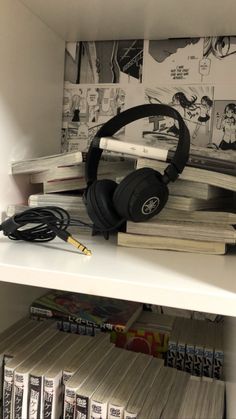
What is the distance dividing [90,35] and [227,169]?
46 centimetres

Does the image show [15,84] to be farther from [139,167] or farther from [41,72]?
[139,167]

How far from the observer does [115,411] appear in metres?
0.54

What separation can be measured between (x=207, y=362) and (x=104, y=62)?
0.65m

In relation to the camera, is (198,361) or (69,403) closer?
(69,403)

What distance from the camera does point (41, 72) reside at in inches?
30.3

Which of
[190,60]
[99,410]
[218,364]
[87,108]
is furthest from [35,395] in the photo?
[190,60]

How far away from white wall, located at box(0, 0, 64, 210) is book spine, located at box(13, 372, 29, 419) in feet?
0.92

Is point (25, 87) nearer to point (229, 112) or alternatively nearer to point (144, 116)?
point (144, 116)

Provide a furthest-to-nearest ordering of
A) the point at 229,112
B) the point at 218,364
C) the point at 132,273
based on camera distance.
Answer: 1. the point at 229,112
2. the point at 218,364
3. the point at 132,273

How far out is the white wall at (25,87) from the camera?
66 centimetres

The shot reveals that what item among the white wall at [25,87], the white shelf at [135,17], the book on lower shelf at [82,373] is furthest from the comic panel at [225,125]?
the book on lower shelf at [82,373]

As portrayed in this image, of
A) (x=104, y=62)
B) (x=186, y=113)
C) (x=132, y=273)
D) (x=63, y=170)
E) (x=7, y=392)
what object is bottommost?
(x=7, y=392)

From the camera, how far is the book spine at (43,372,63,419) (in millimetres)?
577

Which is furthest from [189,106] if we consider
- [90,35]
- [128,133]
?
[90,35]
